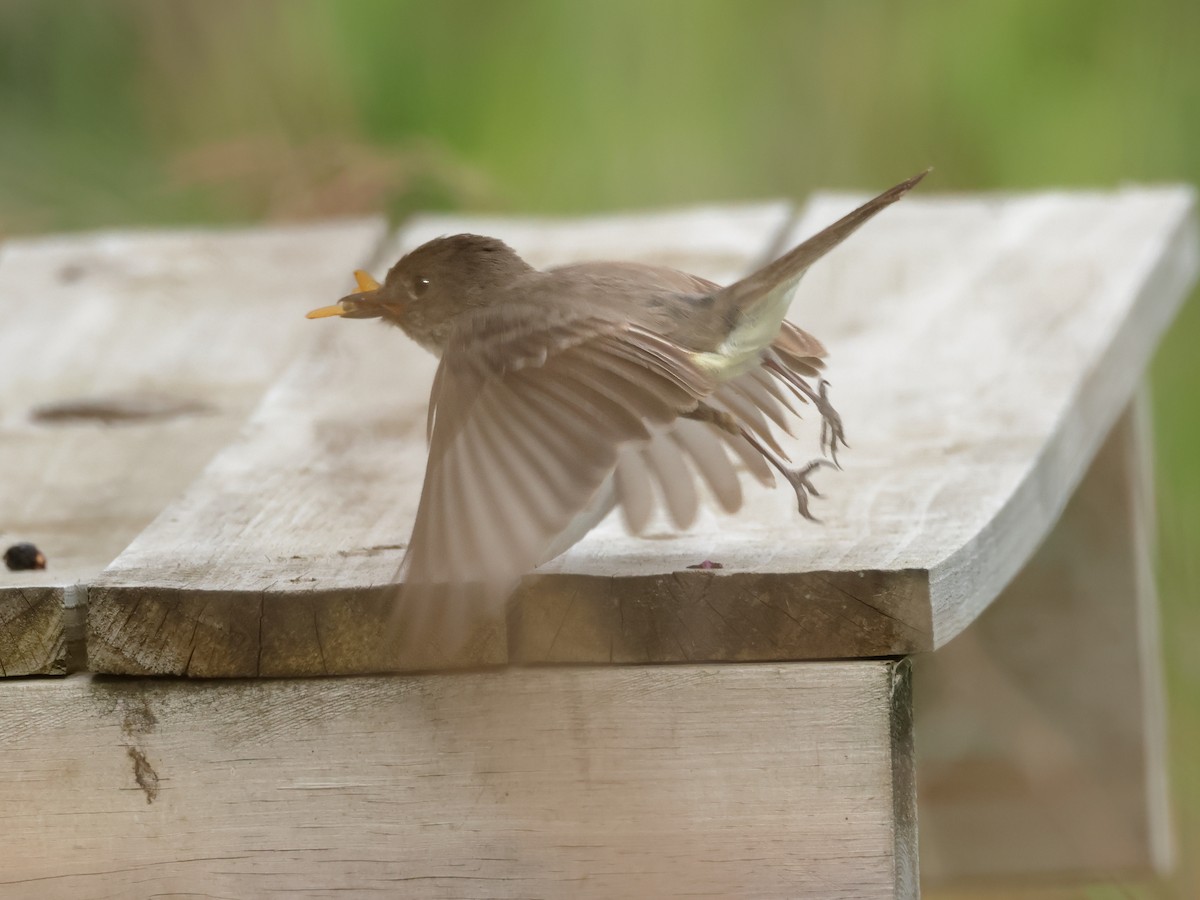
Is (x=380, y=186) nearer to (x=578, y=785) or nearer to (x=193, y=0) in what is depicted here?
(x=193, y=0)

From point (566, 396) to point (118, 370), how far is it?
1.30 meters

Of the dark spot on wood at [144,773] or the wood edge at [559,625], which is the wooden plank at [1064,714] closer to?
the wood edge at [559,625]

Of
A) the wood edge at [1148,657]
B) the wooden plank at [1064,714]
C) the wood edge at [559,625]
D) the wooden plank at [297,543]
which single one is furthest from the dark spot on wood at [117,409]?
the wood edge at [1148,657]

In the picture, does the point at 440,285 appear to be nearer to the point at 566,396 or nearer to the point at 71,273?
the point at 566,396

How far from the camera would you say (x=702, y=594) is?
59.9 inches

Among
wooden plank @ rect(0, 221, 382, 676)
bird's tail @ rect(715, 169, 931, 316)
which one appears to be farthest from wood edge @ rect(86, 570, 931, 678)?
bird's tail @ rect(715, 169, 931, 316)

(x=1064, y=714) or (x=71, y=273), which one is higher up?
(x=71, y=273)

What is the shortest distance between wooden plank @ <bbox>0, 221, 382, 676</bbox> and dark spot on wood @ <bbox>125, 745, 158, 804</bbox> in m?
0.12

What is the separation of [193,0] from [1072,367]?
316 cm

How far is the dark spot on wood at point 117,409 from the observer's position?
8.09 ft

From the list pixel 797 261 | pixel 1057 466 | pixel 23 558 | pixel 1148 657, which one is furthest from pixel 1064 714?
pixel 23 558

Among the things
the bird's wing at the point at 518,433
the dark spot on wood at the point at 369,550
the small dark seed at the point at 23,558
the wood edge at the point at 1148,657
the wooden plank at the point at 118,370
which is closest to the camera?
the bird's wing at the point at 518,433

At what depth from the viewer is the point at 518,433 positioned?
1611 millimetres

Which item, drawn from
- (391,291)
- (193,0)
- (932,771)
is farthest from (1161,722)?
(193,0)
